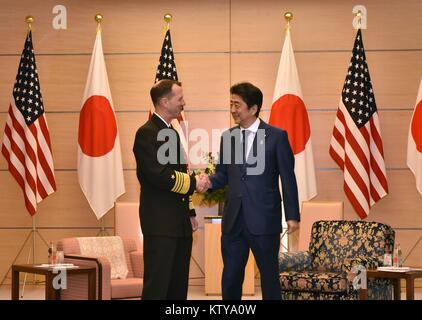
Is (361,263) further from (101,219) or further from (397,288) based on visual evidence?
(101,219)

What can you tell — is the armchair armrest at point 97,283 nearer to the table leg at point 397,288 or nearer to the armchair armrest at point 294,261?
the armchair armrest at point 294,261

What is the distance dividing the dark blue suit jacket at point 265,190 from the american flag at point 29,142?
4134mm

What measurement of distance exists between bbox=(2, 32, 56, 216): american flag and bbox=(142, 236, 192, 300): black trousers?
13.7 ft

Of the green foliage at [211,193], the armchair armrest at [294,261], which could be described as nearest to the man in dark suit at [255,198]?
the armchair armrest at [294,261]

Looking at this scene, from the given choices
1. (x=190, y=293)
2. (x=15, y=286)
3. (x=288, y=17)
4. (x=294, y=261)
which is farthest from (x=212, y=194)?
(x=15, y=286)

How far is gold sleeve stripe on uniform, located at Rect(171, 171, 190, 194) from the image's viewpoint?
4.84 metres

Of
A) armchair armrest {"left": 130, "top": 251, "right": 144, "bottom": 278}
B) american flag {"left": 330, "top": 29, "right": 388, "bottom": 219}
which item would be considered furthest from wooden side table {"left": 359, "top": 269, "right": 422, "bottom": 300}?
american flag {"left": 330, "top": 29, "right": 388, "bottom": 219}

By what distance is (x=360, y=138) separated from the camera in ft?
28.4

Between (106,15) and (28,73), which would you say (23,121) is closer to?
(28,73)

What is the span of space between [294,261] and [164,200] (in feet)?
7.64

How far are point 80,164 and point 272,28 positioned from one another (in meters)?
2.79

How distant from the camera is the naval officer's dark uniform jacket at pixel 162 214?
15.8ft

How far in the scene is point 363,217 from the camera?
8703 mm
